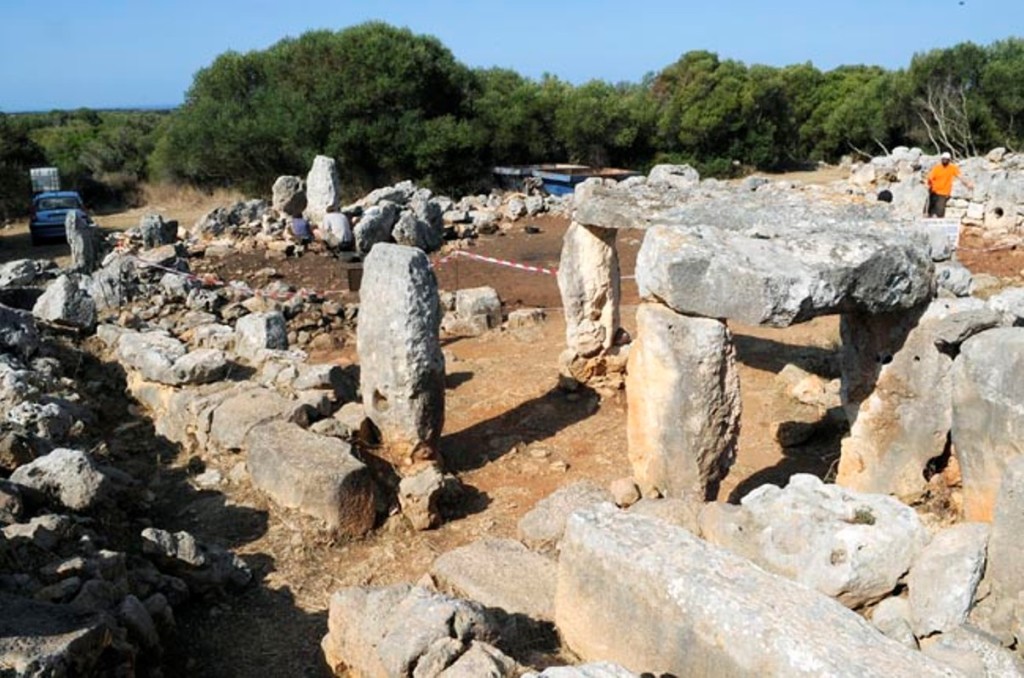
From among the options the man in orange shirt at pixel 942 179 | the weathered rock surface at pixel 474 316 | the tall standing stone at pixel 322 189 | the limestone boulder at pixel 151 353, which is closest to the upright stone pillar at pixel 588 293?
the weathered rock surface at pixel 474 316

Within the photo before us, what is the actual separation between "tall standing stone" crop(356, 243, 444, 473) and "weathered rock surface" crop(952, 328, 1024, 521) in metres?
4.05

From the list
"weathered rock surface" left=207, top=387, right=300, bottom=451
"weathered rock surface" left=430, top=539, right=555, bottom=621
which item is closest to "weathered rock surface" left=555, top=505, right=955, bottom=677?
"weathered rock surface" left=430, top=539, right=555, bottom=621

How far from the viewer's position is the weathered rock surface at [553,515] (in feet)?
20.6

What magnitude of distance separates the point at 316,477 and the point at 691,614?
3.67 meters

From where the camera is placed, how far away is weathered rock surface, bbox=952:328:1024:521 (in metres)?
5.07

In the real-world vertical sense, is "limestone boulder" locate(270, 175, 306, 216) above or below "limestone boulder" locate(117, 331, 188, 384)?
above

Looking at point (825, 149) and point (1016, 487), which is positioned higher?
point (825, 149)

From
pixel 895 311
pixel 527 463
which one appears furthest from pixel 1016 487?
pixel 527 463

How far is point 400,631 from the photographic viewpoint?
14.2ft

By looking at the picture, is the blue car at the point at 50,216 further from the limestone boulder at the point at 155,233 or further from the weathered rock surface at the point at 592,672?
the weathered rock surface at the point at 592,672

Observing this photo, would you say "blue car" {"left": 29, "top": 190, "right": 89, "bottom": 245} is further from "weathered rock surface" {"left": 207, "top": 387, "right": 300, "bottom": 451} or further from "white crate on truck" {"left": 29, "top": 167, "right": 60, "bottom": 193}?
"weathered rock surface" {"left": 207, "top": 387, "right": 300, "bottom": 451}

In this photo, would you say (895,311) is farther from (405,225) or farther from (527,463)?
(405,225)

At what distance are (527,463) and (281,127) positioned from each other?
64.8 ft

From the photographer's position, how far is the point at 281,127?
2559cm
